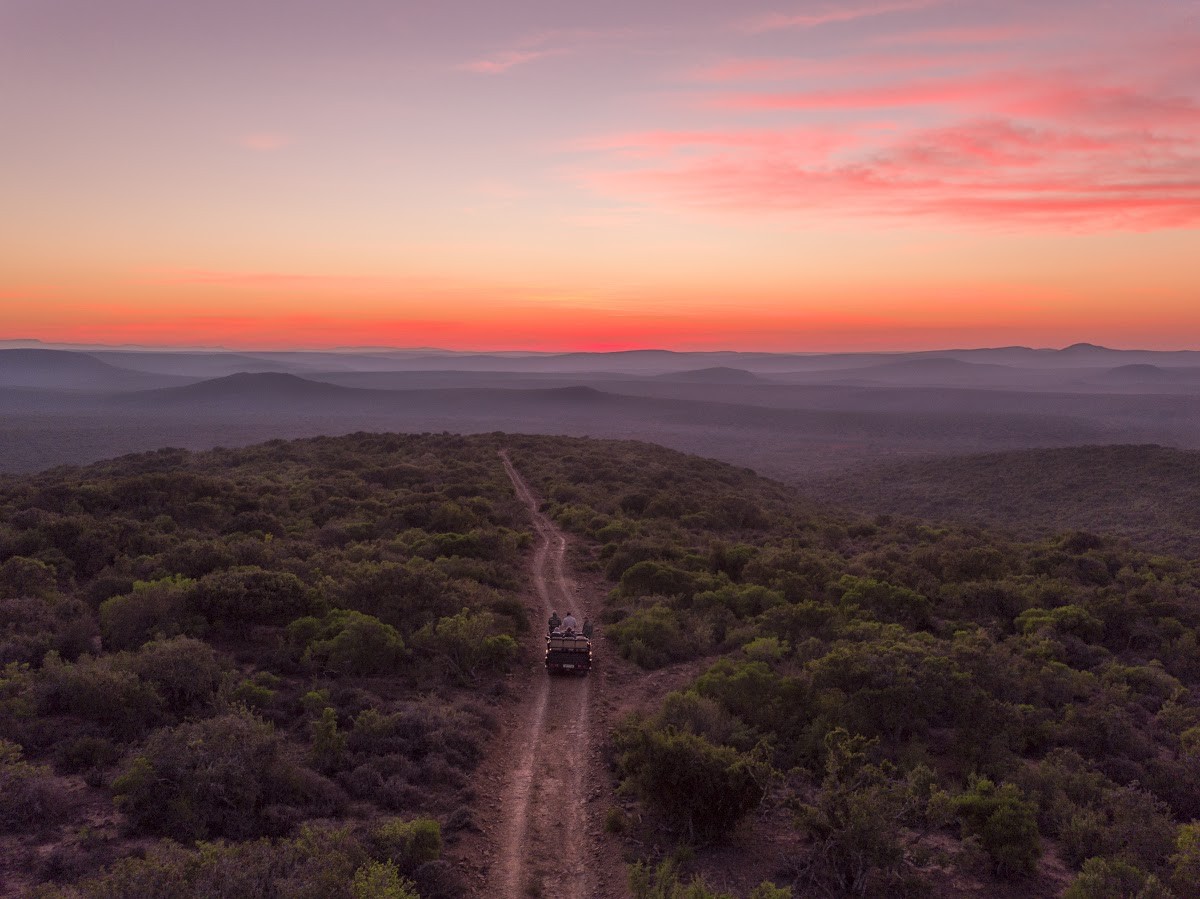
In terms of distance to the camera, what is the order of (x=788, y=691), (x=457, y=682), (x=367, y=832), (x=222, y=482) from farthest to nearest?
1. (x=222, y=482)
2. (x=457, y=682)
3. (x=788, y=691)
4. (x=367, y=832)

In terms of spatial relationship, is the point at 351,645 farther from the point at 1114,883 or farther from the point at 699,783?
the point at 1114,883

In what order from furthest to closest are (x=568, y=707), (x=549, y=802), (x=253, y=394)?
(x=253, y=394)
(x=568, y=707)
(x=549, y=802)

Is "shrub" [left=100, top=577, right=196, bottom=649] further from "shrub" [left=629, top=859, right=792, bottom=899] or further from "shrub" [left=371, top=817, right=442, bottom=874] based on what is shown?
"shrub" [left=629, top=859, right=792, bottom=899]

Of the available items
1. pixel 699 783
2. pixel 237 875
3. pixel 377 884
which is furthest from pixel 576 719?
pixel 237 875

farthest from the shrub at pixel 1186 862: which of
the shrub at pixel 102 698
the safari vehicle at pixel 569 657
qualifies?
the shrub at pixel 102 698

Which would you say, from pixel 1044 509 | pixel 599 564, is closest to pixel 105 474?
pixel 599 564

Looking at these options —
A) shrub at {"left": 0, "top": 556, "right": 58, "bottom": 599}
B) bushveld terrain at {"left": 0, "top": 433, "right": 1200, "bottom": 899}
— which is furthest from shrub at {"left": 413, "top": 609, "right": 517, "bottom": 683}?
shrub at {"left": 0, "top": 556, "right": 58, "bottom": 599}

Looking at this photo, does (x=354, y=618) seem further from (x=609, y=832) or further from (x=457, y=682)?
(x=609, y=832)
